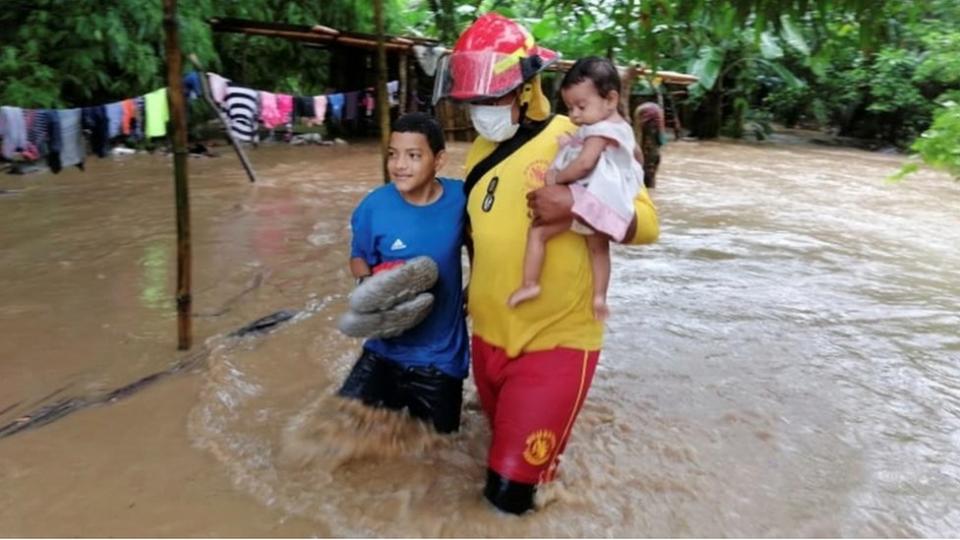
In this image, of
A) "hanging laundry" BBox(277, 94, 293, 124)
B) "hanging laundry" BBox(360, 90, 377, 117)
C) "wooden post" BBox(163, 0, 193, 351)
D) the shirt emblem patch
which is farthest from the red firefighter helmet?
"hanging laundry" BBox(360, 90, 377, 117)

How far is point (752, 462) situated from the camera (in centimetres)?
355

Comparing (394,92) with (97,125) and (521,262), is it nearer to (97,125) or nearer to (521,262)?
(97,125)

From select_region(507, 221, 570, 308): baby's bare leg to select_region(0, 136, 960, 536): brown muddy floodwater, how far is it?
83 cm

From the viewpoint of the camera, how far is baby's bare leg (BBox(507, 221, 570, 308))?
8.41ft

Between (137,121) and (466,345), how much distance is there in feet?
22.1

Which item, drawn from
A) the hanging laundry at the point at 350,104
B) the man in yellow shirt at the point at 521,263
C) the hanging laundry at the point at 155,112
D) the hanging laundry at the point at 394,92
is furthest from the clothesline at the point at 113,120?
the man in yellow shirt at the point at 521,263

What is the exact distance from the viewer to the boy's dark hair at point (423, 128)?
9.08ft

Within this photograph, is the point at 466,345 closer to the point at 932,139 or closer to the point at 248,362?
the point at 248,362

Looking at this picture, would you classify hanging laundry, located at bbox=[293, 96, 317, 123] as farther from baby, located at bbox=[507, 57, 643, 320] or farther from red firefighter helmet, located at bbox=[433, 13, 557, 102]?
baby, located at bbox=[507, 57, 643, 320]

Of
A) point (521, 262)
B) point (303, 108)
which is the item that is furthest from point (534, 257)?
point (303, 108)

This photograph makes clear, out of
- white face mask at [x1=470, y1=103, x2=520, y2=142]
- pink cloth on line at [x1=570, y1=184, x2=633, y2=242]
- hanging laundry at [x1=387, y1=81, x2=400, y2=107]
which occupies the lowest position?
pink cloth on line at [x1=570, y1=184, x2=633, y2=242]

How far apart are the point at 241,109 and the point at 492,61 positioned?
8.60 metres

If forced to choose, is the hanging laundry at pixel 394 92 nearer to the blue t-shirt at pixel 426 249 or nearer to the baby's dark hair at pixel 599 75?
the blue t-shirt at pixel 426 249

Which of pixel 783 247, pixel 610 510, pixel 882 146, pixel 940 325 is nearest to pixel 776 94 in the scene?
pixel 882 146
